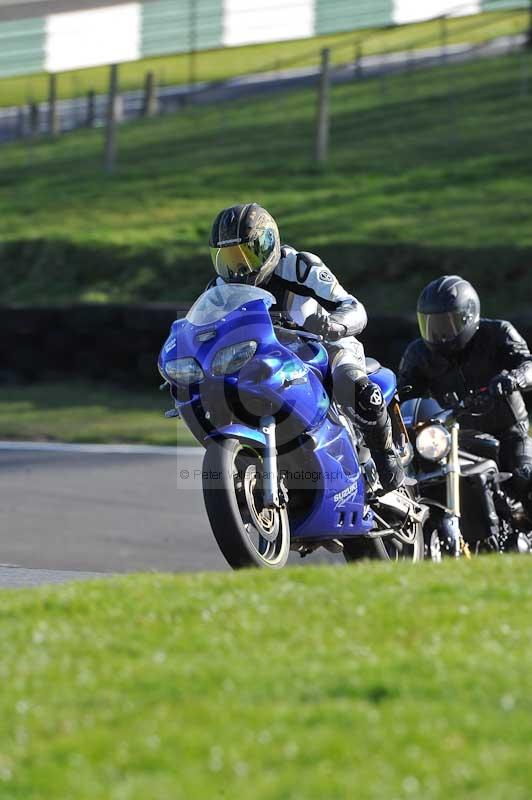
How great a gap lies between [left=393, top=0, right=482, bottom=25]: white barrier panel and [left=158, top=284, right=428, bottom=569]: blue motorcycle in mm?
20392

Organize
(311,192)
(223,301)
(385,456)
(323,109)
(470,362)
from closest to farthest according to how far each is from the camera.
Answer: (223,301)
(385,456)
(470,362)
(311,192)
(323,109)

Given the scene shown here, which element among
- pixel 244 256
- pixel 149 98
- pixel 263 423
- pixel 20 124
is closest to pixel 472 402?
pixel 244 256

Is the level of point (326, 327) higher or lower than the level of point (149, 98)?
higher

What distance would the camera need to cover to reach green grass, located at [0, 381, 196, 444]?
13.2 meters

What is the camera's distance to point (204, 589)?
5.54 metres

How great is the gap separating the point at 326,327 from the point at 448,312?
1385 millimetres

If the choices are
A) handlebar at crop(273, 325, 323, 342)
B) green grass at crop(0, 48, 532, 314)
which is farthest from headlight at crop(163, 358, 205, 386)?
green grass at crop(0, 48, 532, 314)

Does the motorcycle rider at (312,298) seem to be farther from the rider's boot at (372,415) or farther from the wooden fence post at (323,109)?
the wooden fence post at (323,109)

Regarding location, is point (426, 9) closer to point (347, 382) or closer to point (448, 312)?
point (448, 312)

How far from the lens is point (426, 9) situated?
26.1m

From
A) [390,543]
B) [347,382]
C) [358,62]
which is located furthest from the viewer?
[358,62]

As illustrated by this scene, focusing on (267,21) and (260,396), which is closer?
(260,396)

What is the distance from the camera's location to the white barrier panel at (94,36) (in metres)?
25.5

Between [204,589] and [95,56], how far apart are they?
2110cm
